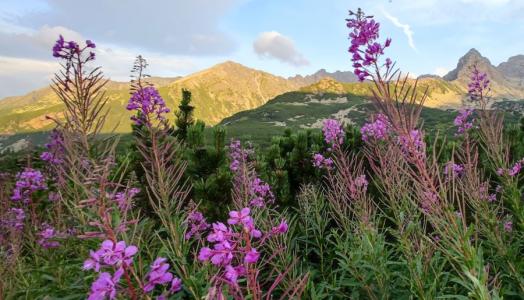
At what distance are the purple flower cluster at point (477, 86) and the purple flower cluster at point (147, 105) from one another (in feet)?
17.5

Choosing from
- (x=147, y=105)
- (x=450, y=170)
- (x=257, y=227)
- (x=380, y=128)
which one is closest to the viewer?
(x=450, y=170)

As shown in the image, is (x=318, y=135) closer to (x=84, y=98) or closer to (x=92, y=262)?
(x=84, y=98)

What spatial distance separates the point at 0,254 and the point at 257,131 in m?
110

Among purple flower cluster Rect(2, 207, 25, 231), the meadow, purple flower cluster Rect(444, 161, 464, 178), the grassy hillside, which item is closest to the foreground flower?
the meadow

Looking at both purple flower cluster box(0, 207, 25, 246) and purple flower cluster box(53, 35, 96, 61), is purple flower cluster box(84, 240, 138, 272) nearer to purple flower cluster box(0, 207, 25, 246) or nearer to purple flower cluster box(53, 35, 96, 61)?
purple flower cluster box(53, 35, 96, 61)

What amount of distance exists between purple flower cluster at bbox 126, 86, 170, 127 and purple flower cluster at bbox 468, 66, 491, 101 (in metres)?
5.33

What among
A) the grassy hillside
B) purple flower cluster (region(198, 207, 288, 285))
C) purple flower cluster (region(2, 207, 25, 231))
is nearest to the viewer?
purple flower cluster (region(198, 207, 288, 285))

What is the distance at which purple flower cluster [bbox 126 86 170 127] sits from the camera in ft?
15.9

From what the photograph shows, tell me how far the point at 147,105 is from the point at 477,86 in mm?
5672

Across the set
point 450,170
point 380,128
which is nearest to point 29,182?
point 380,128

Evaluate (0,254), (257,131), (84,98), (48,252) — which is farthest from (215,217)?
(257,131)

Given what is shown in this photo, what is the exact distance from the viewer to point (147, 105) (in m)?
4.87

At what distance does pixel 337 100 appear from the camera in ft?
620

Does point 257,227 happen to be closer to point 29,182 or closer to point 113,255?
point 113,255
